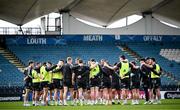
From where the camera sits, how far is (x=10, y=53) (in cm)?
3247

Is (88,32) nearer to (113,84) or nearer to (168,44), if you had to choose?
(168,44)

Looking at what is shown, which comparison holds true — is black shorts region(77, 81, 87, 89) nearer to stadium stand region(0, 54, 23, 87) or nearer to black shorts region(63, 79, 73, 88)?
black shorts region(63, 79, 73, 88)

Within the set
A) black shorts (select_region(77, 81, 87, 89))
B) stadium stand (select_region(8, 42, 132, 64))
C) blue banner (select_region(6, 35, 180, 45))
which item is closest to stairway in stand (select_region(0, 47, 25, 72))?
stadium stand (select_region(8, 42, 132, 64))

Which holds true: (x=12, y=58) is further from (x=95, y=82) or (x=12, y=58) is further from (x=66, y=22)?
(x=95, y=82)

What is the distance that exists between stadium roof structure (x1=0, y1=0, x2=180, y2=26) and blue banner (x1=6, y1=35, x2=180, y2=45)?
2095mm

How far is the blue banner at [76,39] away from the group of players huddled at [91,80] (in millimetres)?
12703

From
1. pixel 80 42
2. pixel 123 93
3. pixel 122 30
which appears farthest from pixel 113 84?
pixel 122 30

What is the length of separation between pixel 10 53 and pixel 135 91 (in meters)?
16.0

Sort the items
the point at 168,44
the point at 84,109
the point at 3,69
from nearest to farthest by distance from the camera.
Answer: the point at 84,109 → the point at 3,69 → the point at 168,44

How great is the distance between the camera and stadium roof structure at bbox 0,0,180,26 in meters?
30.8

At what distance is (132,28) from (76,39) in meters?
5.97

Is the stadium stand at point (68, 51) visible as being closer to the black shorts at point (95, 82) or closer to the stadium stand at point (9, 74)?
the stadium stand at point (9, 74)

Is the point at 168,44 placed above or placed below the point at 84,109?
above

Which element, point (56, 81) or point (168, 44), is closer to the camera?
point (56, 81)
